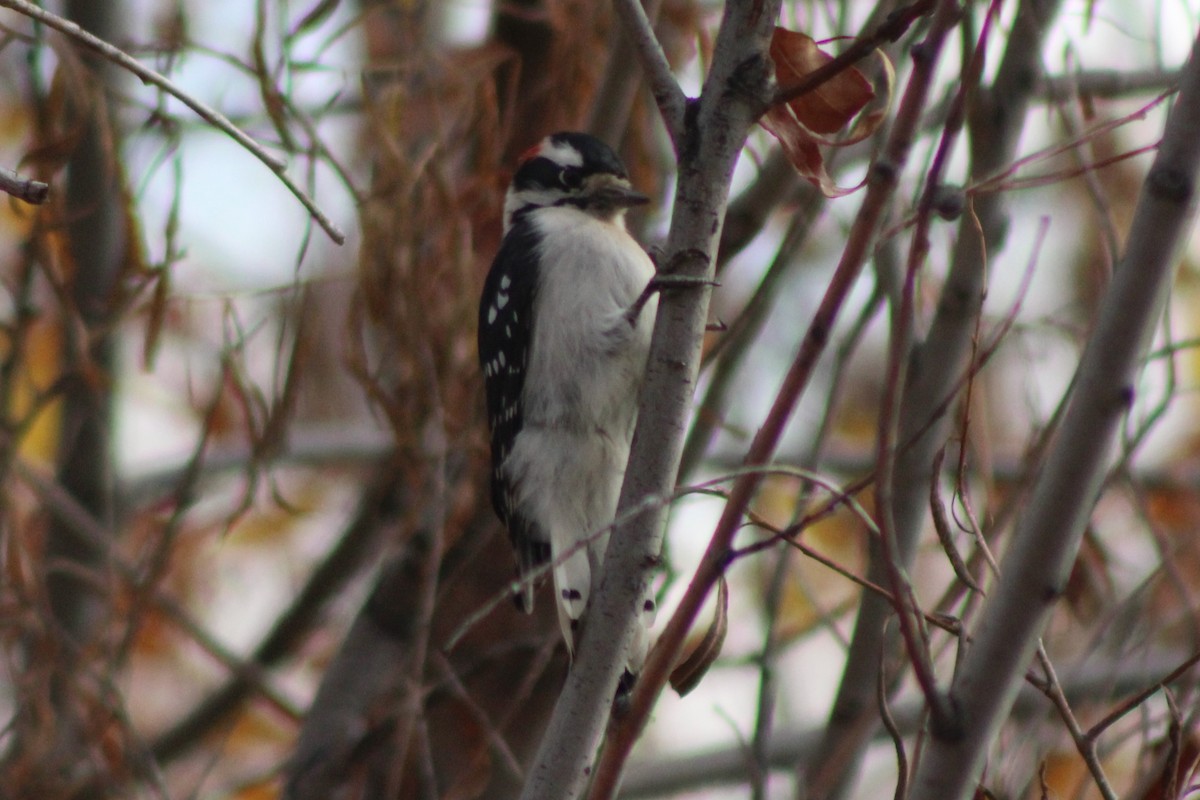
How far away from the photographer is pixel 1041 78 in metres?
3.54

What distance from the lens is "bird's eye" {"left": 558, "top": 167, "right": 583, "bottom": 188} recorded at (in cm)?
419

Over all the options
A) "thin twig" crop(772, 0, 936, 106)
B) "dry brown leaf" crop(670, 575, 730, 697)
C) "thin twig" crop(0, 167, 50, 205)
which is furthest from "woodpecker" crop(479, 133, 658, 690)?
"thin twig" crop(0, 167, 50, 205)

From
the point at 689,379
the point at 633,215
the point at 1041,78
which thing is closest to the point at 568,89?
the point at 633,215

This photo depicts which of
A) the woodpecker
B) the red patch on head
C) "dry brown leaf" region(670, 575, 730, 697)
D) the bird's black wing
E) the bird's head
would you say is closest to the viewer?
"dry brown leaf" region(670, 575, 730, 697)

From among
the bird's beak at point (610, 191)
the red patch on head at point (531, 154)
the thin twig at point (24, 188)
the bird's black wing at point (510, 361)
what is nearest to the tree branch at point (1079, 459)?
the thin twig at point (24, 188)

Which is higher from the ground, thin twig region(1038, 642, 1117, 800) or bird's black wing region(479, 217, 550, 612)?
bird's black wing region(479, 217, 550, 612)

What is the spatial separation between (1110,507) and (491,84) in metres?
4.77

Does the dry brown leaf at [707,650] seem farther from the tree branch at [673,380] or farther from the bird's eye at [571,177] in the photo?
the bird's eye at [571,177]

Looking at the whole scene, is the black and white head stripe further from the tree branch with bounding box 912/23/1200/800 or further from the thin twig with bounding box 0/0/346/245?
the tree branch with bounding box 912/23/1200/800

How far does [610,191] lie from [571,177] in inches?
6.0

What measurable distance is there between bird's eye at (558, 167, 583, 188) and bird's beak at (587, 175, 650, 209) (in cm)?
4

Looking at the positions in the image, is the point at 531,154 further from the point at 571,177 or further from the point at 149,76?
the point at 149,76

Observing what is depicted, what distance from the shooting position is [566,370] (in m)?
3.75

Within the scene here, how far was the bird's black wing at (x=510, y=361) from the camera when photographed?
3.88 meters
